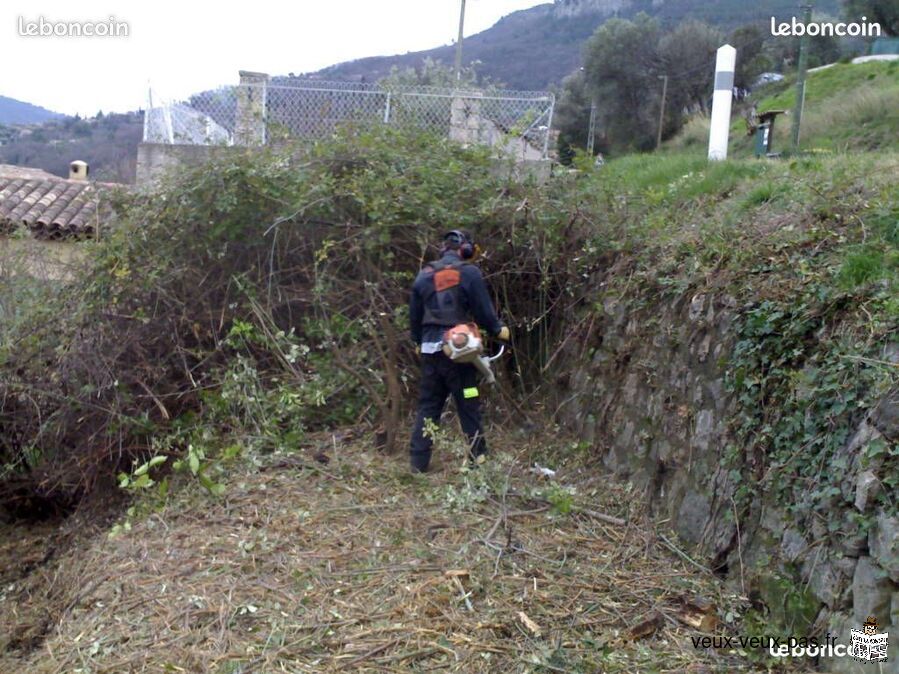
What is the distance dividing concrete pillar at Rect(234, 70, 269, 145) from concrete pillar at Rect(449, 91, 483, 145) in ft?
7.10

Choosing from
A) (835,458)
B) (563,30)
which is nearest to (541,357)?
(835,458)

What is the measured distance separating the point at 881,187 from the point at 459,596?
3.77 metres

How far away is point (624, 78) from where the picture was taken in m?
25.3

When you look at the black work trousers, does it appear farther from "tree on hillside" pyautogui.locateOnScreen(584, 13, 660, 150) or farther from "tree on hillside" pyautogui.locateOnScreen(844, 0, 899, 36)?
"tree on hillside" pyautogui.locateOnScreen(844, 0, 899, 36)

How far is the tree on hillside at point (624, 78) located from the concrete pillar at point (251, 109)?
15001mm

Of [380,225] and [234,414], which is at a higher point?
[380,225]

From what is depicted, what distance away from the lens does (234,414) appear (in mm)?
7422

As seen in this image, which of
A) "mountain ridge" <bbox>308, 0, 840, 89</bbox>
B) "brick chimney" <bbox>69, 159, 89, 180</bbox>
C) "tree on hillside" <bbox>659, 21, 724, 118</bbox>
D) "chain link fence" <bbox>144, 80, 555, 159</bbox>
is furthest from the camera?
"mountain ridge" <bbox>308, 0, 840, 89</bbox>

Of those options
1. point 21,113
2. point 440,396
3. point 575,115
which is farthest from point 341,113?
point 21,113

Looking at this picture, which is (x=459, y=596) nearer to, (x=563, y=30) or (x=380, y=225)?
(x=380, y=225)

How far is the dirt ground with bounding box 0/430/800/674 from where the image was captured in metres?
4.42

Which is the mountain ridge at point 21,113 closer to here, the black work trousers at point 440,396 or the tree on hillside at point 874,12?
the tree on hillside at point 874,12

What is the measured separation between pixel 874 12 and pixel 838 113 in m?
12.1

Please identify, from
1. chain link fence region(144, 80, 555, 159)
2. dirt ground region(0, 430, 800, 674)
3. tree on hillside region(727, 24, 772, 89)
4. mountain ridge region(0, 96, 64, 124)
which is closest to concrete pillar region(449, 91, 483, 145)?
chain link fence region(144, 80, 555, 159)
